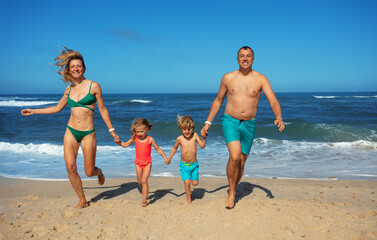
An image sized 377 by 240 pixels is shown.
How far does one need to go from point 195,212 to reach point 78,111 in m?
2.12

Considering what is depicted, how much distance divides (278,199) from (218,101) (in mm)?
1773

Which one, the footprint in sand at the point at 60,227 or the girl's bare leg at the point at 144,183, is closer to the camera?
the footprint in sand at the point at 60,227

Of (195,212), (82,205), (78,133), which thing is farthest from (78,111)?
(195,212)

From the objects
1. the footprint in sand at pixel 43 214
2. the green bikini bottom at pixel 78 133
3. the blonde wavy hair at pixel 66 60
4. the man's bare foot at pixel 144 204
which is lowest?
the footprint in sand at pixel 43 214

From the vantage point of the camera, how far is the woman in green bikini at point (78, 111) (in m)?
4.39

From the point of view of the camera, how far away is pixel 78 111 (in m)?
4.43

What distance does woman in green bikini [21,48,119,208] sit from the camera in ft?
14.4

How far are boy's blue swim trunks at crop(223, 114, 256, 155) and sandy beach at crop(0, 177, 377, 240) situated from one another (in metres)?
0.94

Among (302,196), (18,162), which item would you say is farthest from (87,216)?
(18,162)

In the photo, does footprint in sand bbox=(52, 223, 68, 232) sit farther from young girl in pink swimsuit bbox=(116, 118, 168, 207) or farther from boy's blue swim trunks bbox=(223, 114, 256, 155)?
boy's blue swim trunks bbox=(223, 114, 256, 155)

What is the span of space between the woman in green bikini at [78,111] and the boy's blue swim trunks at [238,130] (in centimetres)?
155

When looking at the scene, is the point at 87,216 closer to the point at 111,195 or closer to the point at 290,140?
the point at 111,195

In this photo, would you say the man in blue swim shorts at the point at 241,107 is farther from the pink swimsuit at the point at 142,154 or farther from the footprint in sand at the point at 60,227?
the footprint in sand at the point at 60,227

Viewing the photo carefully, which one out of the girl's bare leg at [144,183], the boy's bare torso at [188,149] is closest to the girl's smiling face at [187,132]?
the boy's bare torso at [188,149]
